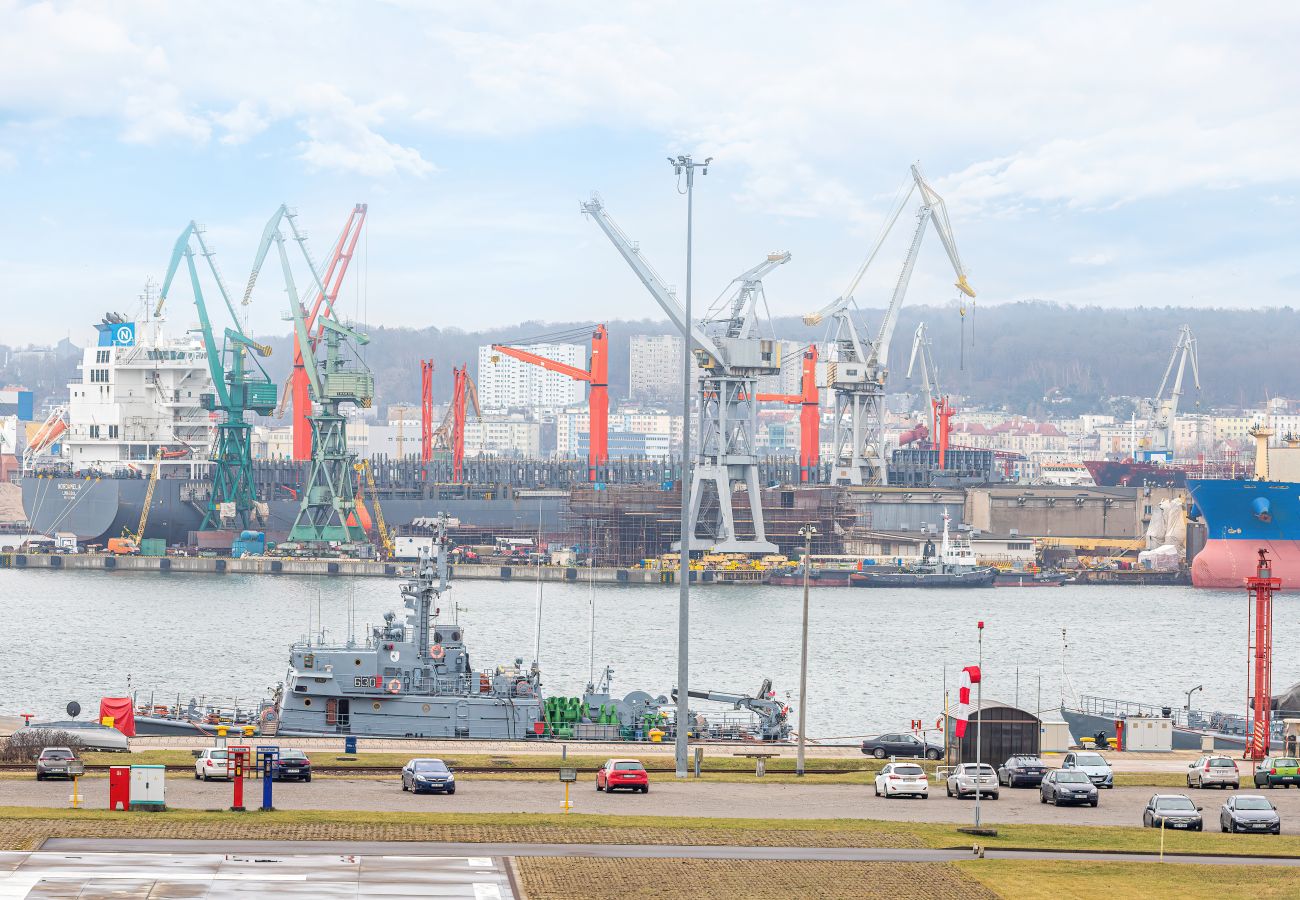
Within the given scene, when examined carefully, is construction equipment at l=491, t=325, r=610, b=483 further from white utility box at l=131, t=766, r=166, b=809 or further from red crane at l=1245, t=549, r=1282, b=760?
white utility box at l=131, t=766, r=166, b=809

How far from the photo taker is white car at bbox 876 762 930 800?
31.2 metres

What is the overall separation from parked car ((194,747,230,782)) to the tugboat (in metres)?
90.2

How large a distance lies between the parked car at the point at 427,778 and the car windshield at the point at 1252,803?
12617 mm

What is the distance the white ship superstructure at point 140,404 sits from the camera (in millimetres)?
135625

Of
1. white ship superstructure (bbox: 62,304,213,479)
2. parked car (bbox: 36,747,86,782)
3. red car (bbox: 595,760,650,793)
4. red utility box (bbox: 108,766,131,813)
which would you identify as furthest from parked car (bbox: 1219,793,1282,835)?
white ship superstructure (bbox: 62,304,213,479)

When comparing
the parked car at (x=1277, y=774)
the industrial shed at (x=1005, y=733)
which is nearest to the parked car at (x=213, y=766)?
the industrial shed at (x=1005, y=733)

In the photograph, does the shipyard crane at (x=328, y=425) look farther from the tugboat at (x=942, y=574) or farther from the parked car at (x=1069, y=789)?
the parked car at (x=1069, y=789)

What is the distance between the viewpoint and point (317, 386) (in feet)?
418

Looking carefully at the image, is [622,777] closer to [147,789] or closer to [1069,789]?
[1069,789]

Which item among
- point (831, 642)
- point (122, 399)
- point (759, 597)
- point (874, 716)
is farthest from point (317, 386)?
point (874, 716)

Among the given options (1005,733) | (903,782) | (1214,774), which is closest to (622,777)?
(903,782)

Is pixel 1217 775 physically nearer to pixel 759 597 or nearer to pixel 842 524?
pixel 759 597

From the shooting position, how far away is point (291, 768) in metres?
31.2

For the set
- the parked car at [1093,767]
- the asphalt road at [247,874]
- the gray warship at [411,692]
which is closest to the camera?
the asphalt road at [247,874]
